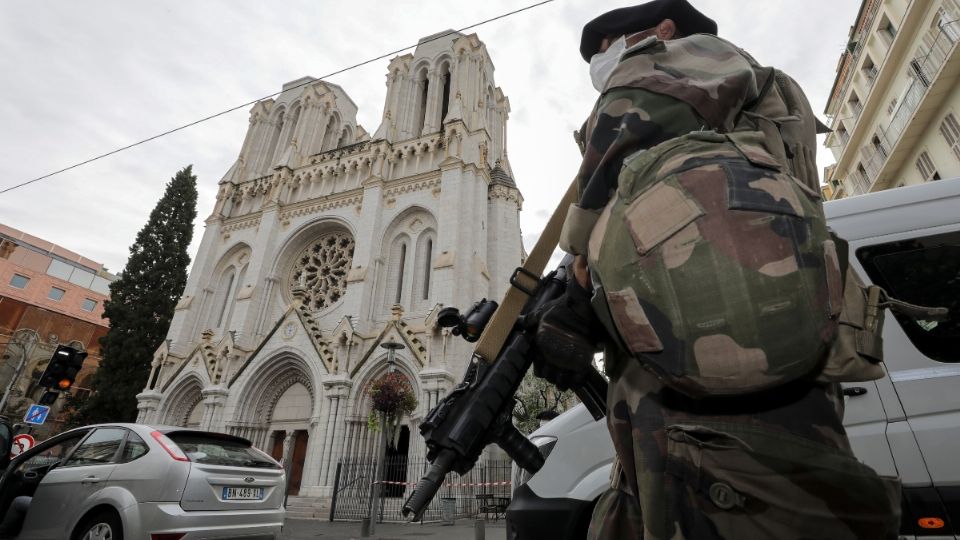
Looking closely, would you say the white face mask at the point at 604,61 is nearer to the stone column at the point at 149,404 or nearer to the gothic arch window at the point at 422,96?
the stone column at the point at 149,404

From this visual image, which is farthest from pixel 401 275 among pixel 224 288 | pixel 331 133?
pixel 331 133

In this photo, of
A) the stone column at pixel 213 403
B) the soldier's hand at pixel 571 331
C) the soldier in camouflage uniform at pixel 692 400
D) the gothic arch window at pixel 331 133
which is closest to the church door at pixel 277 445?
the stone column at pixel 213 403

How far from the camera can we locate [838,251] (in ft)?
3.11

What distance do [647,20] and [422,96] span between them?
2667 cm

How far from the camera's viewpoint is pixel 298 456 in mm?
17234

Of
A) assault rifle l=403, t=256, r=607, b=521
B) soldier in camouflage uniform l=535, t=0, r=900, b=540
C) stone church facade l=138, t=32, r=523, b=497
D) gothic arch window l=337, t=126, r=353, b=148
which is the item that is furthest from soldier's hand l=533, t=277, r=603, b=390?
gothic arch window l=337, t=126, r=353, b=148

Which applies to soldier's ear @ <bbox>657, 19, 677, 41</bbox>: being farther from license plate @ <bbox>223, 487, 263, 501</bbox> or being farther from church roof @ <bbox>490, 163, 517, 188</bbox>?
church roof @ <bbox>490, 163, 517, 188</bbox>

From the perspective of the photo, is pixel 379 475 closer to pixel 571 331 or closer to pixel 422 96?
pixel 571 331

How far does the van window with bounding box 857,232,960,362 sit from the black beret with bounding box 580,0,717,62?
165 centimetres

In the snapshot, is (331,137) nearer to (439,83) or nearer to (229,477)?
(439,83)

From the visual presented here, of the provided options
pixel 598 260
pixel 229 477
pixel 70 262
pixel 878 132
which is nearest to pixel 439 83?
pixel 878 132

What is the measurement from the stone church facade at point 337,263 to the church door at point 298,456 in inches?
1.7

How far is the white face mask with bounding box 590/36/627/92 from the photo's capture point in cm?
168

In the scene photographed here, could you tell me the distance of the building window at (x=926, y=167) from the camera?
1223 cm
